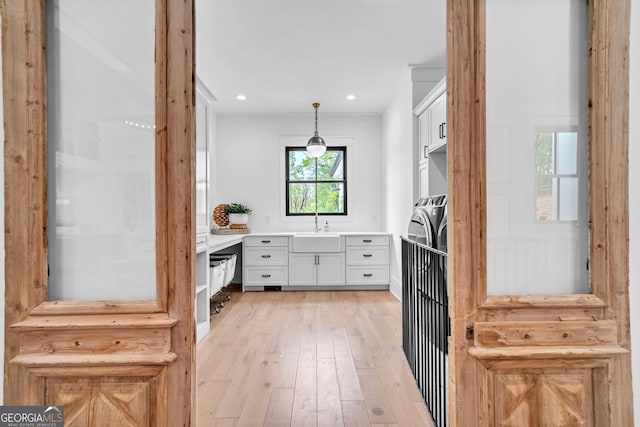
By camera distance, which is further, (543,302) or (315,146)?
(315,146)

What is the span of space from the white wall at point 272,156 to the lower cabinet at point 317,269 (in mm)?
787

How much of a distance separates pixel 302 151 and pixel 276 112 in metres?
0.72

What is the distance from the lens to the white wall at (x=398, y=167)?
13.4 feet

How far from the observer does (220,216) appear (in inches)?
212

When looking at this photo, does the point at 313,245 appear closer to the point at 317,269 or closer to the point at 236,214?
the point at 317,269

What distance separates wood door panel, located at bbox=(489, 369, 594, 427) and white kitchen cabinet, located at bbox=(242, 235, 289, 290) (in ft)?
12.9

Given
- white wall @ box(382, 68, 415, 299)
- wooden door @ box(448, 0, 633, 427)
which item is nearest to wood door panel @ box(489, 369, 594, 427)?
wooden door @ box(448, 0, 633, 427)

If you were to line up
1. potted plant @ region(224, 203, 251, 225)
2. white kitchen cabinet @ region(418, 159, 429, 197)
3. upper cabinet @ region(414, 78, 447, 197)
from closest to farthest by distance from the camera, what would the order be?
1. upper cabinet @ region(414, 78, 447, 197)
2. white kitchen cabinet @ region(418, 159, 429, 197)
3. potted plant @ region(224, 203, 251, 225)

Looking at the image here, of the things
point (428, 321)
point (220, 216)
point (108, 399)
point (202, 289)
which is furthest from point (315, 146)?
point (108, 399)

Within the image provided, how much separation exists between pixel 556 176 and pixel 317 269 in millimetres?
3918

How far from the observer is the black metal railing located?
5.81 feet

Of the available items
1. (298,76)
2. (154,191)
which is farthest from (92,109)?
(298,76)

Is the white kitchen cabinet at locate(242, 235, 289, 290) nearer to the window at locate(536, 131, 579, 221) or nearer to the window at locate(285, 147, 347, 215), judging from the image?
the window at locate(285, 147, 347, 215)

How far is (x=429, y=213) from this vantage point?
236cm
